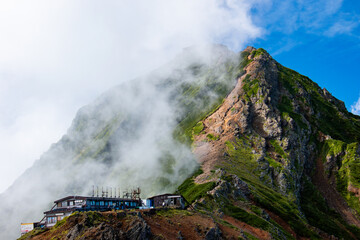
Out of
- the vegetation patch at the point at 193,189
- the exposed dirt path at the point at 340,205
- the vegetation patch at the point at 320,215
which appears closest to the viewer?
the vegetation patch at the point at 193,189

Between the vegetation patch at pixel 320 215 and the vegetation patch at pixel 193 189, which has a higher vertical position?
the vegetation patch at pixel 193 189

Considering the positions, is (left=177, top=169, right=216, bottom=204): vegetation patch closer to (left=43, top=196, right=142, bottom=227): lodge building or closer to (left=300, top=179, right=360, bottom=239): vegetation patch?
(left=43, top=196, right=142, bottom=227): lodge building

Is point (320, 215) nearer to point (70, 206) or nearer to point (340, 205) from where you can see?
point (340, 205)

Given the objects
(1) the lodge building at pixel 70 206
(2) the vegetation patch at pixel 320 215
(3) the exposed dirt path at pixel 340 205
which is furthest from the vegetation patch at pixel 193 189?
(3) the exposed dirt path at pixel 340 205

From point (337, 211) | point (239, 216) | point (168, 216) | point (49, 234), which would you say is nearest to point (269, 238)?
point (239, 216)

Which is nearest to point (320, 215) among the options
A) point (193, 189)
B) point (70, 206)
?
point (193, 189)

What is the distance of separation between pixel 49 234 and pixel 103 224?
13.2 metres

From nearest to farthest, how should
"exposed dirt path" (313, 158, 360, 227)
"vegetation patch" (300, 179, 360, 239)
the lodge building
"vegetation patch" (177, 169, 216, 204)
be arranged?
the lodge building
"vegetation patch" (177, 169, 216, 204)
"vegetation patch" (300, 179, 360, 239)
"exposed dirt path" (313, 158, 360, 227)

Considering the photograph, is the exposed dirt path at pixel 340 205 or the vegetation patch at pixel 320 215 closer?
the vegetation patch at pixel 320 215

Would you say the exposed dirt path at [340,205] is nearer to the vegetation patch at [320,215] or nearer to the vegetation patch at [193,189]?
the vegetation patch at [320,215]

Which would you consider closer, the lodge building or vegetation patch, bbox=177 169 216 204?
the lodge building

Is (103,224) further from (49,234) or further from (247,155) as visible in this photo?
(247,155)

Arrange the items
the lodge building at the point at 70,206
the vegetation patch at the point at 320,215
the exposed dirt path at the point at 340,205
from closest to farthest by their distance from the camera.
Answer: the lodge building at the point at 70,206 < the vegetation patch at the point at 320,215 < the exposed dirt path at the point at 340,205

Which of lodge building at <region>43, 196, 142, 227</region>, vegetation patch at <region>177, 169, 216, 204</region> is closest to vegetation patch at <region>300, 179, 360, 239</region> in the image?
vegetation patch at <region>177, 169, 216, 204</region>
